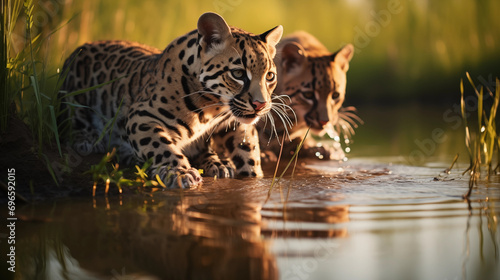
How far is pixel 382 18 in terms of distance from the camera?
499 inches

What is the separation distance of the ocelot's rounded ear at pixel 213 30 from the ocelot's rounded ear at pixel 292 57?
185 centimetres

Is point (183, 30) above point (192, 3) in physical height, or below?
below

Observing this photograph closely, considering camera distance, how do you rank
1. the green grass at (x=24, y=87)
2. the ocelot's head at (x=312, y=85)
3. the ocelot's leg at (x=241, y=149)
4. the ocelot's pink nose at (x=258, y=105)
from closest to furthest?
the green grass at (x=24, y=87), the ocelot's pink nose at (x=258, y=105), the ocelot's leg at (x=241, y=149), the ocelot's head at (x=312, y=85)

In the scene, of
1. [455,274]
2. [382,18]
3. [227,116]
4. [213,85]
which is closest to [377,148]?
[227,116]

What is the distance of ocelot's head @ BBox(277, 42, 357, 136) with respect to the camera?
6.27 m

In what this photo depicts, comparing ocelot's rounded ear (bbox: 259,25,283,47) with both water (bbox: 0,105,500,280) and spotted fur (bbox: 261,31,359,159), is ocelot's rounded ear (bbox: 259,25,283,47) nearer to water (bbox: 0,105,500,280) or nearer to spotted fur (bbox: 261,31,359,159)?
water (bbox: 0,105,500,280)

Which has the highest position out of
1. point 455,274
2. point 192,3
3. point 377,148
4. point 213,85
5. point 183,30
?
point 192,3

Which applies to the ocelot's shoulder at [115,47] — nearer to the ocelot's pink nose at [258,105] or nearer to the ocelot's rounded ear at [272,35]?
the ocelot's rounded ear at [272,35]

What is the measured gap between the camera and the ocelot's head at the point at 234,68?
4.57m

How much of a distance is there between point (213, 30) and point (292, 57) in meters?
1.98

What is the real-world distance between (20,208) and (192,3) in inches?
324

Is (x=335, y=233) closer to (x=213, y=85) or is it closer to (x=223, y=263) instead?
(x=223, y=263)

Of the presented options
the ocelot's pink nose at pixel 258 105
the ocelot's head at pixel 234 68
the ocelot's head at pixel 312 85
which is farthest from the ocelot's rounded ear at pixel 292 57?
the ocelot's pink nose at pixel 258 105

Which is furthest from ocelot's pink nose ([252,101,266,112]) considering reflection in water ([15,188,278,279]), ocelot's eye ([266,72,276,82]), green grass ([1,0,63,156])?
green grass ([1,0,63,156])
